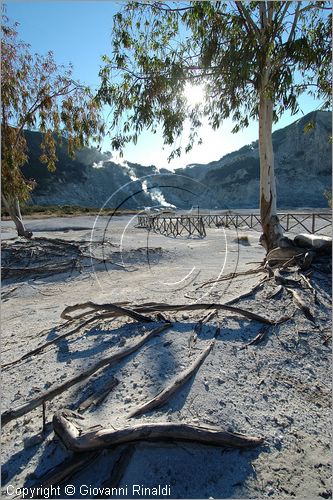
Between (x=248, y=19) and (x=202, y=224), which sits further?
(x=202, y=224)

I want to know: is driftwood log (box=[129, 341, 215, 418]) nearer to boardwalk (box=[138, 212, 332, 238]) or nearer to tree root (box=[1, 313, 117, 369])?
tree root (box=[1, 313, 117, 369])

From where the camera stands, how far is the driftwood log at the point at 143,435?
2.00m

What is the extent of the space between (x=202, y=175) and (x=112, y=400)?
104493 millimetres

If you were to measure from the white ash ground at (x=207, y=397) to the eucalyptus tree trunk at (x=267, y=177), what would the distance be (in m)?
2.35

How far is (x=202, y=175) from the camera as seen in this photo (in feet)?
339

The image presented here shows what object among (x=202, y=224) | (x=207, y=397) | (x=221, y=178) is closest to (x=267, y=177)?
(x=207, y=397)

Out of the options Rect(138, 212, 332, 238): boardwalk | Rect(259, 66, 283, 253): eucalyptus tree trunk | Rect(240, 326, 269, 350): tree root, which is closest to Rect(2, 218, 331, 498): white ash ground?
Rect(240, 326, 269, 350): tree root

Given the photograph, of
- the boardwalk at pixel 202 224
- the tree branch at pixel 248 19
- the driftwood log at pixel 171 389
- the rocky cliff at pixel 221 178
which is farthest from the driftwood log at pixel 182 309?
the rocky cliff at pixel 221 178

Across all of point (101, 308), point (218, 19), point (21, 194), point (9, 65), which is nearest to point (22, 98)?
point (9, 65)

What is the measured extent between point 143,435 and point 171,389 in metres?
0.51

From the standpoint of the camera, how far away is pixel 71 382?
107 inches

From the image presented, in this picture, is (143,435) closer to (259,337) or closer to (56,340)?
(259,337)

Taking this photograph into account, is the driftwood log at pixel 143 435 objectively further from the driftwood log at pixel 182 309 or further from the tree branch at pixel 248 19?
the tree branch at pixel 248 19

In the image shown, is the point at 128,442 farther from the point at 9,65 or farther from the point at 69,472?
the point at 9,65
